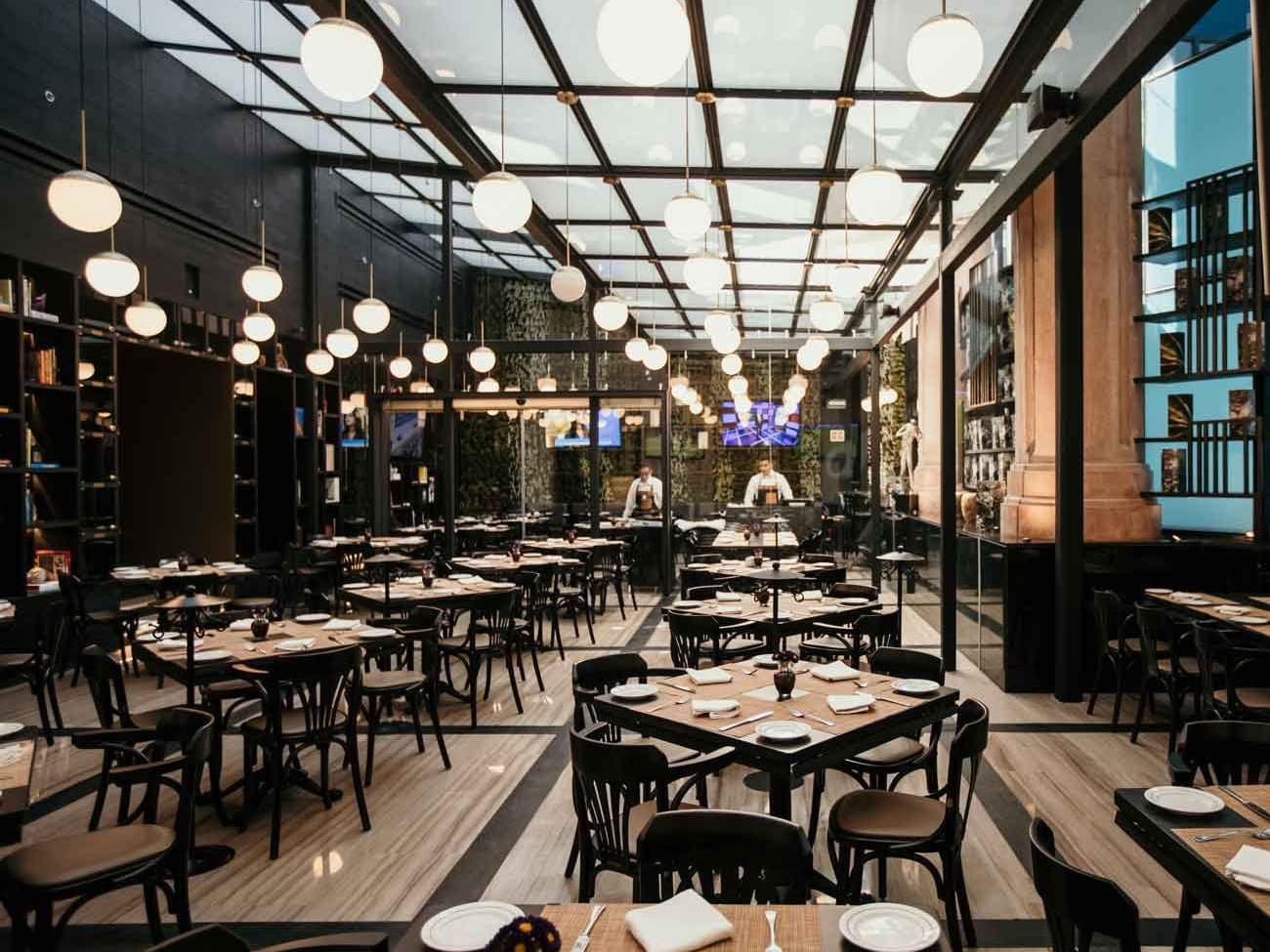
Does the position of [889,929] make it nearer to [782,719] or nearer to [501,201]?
[782,719]

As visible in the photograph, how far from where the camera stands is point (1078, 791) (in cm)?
455

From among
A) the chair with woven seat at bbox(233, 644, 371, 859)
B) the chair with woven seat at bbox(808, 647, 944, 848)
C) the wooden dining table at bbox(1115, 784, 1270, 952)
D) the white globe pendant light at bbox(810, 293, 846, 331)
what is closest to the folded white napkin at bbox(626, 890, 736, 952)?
the wooden dining table at bbox(1115, 784, 1270, 952)

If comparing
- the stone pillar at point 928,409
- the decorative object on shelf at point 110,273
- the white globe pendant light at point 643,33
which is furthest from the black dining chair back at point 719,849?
the stone pillar at point 928,409

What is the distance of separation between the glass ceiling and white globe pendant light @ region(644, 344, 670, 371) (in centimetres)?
134

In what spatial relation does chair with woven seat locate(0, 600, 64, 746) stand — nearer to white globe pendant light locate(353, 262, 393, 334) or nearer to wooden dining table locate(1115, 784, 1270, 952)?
white globe pendant light locate(353, 262, 393, 334)

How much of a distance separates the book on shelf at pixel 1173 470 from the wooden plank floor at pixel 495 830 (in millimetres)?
1857

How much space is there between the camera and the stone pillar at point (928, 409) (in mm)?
11836

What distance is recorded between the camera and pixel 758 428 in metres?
18.2

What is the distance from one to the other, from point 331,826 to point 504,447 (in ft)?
36.6

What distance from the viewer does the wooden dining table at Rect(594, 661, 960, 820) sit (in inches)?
120

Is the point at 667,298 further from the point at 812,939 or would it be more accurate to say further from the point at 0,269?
the point at 812,939

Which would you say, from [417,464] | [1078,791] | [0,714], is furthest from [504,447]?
[1078,791]

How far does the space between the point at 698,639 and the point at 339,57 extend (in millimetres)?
3836

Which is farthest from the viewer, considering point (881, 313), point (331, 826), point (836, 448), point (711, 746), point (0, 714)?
point (836, 448)
